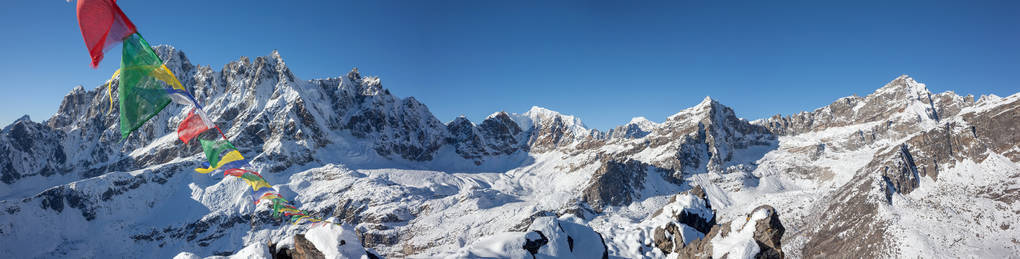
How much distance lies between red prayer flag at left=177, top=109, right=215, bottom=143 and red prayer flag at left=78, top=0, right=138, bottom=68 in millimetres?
3910

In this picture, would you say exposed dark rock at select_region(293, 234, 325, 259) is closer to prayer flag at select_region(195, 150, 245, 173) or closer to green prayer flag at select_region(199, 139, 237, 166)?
prayer flag at select_region(195, 150, 245, 173)

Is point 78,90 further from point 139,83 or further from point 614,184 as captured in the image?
point 139,83

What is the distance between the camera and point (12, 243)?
99.7 metres

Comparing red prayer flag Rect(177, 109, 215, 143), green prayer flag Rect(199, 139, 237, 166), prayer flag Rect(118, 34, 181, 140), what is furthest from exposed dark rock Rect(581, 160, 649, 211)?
prayer flag Rect(118, 34, 181, 140)

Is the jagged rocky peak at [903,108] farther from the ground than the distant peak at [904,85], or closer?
closer

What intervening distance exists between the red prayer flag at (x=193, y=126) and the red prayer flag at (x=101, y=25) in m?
3.91

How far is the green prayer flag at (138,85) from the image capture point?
10.9 metres

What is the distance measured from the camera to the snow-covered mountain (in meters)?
67.1

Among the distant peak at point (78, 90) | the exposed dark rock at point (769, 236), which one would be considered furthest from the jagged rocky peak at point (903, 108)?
the distant peak at point (78, 90)

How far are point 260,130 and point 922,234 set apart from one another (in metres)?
200

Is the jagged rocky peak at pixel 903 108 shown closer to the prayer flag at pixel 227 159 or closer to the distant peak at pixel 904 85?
the distant peak at pixel 904 85

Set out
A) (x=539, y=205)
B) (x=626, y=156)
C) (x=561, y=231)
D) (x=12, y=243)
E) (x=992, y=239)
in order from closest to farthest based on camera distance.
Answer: (x=561, y=231), (x=992, y=239), (x=12, y=243), (x=539, y=205), (x=626, y=156)

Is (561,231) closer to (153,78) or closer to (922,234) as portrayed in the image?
(153,78)

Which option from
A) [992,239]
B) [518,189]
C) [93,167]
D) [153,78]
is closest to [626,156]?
[518,189]
